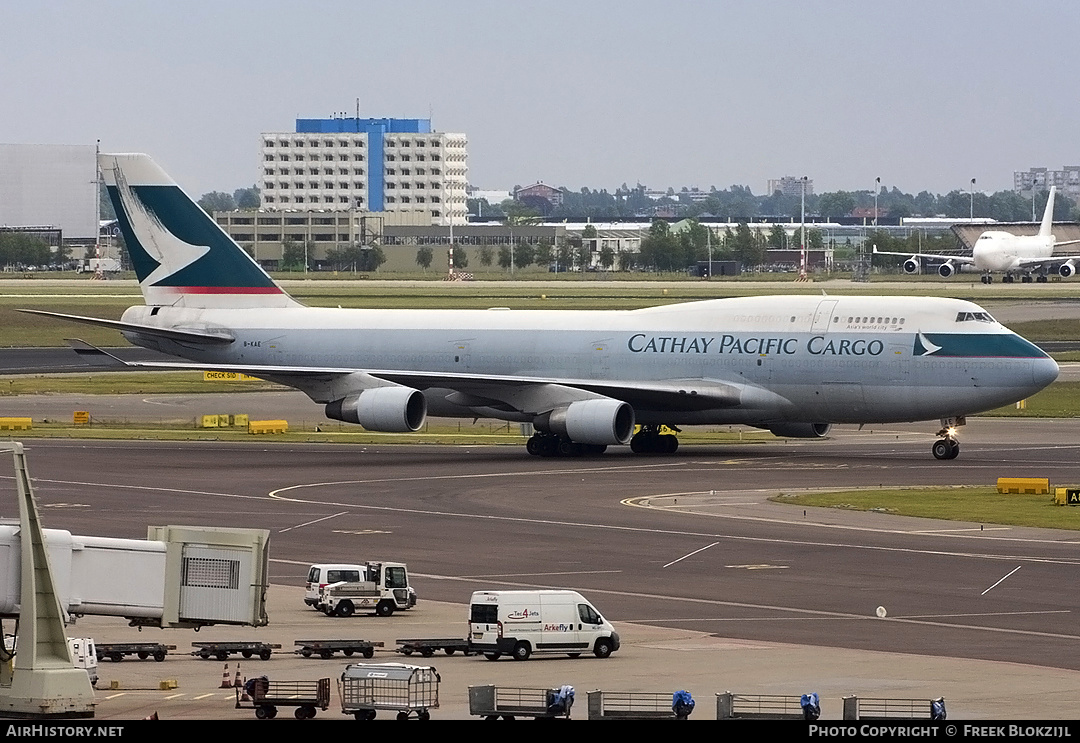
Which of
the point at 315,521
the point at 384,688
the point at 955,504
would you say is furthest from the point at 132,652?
the point at 955,504

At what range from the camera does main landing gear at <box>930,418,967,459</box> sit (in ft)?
231

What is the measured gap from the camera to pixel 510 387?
72.7 metres

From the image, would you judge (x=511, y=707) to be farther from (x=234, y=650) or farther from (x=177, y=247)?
(x=177, y=247)

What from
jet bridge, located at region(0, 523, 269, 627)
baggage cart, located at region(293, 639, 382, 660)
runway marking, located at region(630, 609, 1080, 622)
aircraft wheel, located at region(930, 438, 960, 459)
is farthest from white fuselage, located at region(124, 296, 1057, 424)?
jet bridge, located at region(0, 523, 269, 627)

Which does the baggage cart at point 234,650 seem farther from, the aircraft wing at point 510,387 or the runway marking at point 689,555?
the aircraft wing at point 510,387

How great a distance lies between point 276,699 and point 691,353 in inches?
1767

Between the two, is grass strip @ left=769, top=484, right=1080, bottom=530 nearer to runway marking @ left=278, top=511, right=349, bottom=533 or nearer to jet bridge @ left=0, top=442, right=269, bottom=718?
runway marking @ left=278, top=511, right=349, bottom=533

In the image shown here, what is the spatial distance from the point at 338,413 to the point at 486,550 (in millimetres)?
26113

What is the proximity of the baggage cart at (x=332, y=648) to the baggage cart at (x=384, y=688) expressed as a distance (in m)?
5.05

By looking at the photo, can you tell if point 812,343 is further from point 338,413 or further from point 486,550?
point 486,550

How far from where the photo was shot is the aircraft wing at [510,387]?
232 feet

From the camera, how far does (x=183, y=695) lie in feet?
98.4

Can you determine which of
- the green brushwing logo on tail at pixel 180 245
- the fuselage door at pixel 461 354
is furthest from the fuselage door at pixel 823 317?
the green brushwing logo on tail at pixel 180 245
